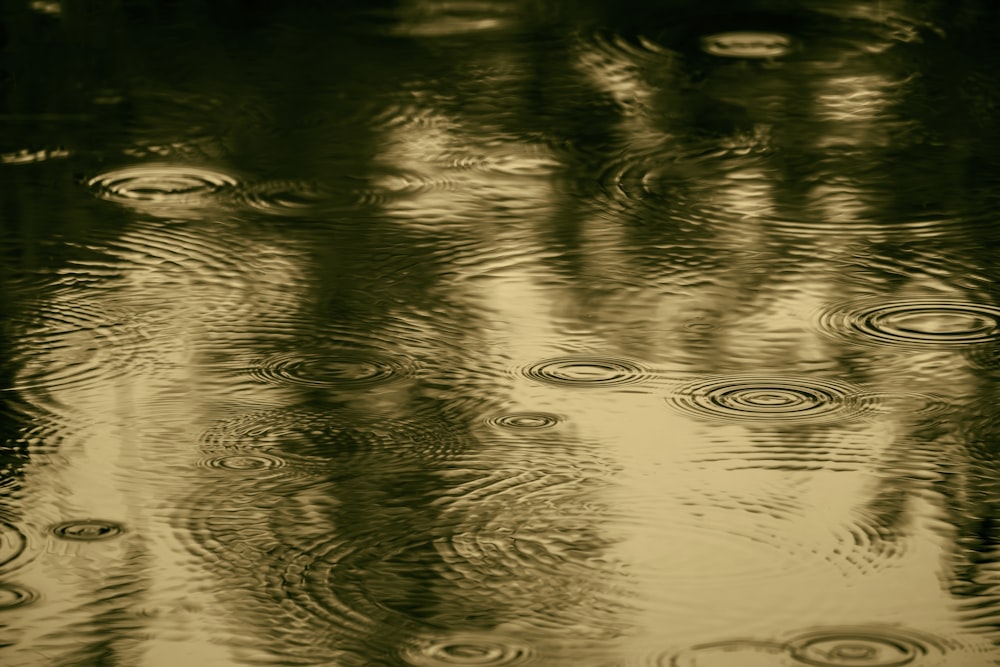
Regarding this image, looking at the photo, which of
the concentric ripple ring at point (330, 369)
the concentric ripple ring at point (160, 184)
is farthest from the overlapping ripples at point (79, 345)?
the concentric ripple ring at point (160, 184)

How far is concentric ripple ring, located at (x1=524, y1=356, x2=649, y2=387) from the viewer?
267 cm

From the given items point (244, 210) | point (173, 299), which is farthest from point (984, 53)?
point (173, 299)

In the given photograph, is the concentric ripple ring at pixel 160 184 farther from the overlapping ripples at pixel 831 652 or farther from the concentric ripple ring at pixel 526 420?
the overlapping ripples at pixel 831 652

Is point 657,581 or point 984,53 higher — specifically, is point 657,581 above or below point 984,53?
below

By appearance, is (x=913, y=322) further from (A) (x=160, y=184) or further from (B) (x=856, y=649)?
(A) (x=160, y=184)

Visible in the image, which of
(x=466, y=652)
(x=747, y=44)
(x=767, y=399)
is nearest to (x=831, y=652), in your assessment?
(x=466, y=652)

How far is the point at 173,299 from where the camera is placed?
119 inches

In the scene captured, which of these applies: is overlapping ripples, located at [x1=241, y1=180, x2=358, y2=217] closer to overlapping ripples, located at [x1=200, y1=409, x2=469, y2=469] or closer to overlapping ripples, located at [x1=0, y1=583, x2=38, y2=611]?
overlapping ripples, located at [x1=200, y1=409, x2=469, y2=469]

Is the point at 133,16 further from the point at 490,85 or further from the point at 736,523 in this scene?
the point at 736,523

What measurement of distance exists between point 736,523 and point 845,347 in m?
0.62

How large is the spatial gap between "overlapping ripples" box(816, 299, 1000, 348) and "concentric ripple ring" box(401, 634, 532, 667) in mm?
1064

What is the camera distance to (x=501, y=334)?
2.85m

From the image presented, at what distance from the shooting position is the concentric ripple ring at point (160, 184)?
3441mm

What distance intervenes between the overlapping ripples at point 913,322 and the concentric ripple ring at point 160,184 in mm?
1312
